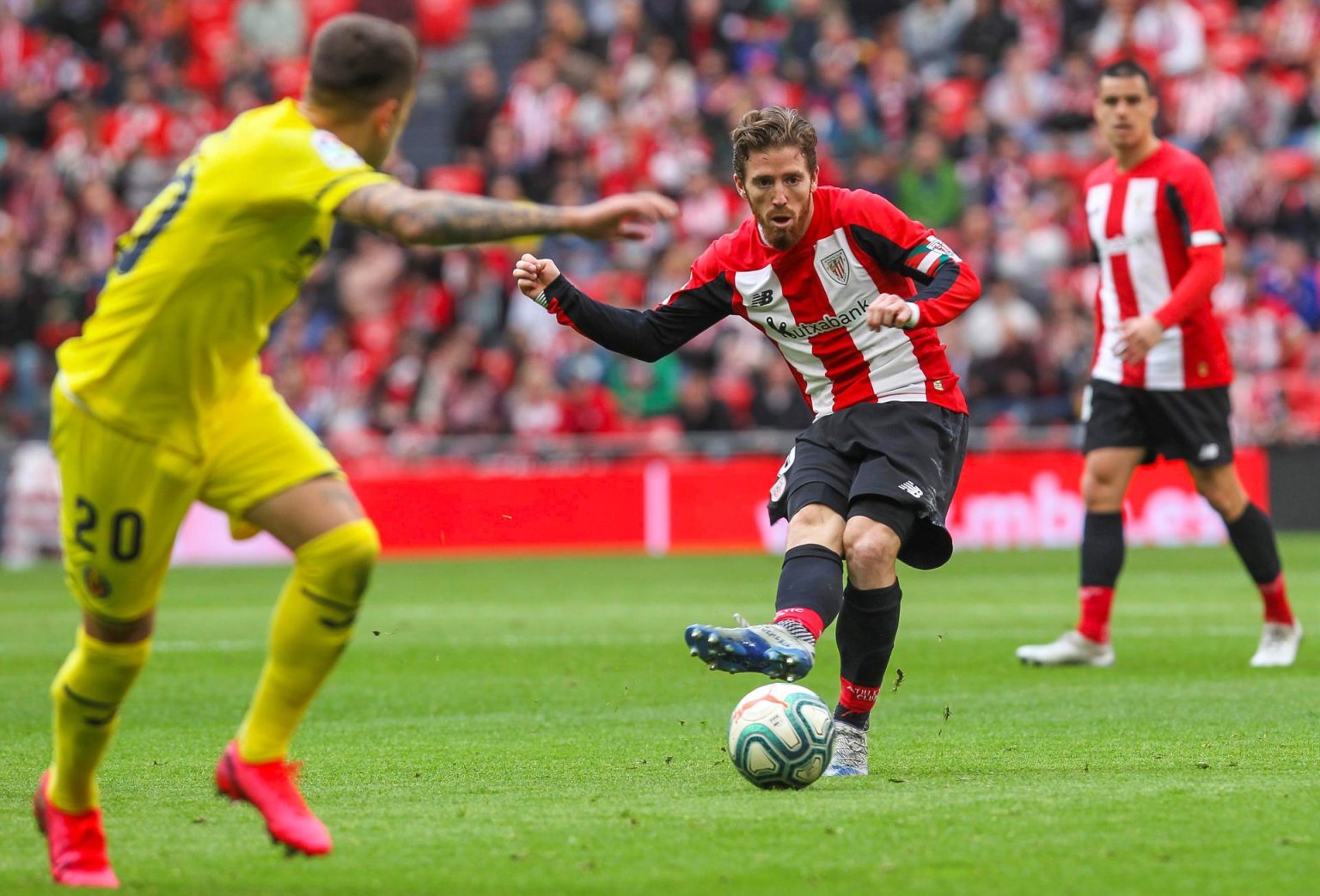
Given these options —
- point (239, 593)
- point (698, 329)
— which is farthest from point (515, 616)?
point (698, 329)

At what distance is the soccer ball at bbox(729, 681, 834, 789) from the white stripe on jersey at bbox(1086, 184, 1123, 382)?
404cm

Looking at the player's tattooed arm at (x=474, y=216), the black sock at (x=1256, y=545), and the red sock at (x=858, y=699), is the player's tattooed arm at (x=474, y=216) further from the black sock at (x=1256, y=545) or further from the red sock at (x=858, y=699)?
the black sock at (x=1256, y=545)

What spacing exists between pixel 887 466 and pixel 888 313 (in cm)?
72

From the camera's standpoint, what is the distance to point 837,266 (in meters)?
6.35

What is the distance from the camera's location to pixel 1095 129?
2084 centimetres

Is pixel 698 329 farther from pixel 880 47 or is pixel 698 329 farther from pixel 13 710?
pixel 880 47

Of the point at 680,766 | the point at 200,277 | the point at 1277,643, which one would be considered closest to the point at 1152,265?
the point at 1277,643

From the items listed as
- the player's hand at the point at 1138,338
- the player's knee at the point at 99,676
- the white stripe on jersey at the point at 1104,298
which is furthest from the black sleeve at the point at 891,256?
the white stripe on jersey at the point at 1104,298

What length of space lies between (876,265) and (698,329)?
0.65m

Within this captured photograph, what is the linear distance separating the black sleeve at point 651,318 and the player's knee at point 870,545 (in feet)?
2.86

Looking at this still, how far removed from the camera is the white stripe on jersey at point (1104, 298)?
30.7 ft

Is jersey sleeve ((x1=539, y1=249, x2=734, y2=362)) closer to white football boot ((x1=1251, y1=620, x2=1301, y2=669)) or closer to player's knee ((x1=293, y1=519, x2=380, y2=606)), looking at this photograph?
player's knee ((x1=293, y1=519, x2=380, y2=606))

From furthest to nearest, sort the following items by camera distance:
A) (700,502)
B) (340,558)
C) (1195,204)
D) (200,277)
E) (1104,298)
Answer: (700,502), (1104,298), (1195,204), (340,558), (200,277)

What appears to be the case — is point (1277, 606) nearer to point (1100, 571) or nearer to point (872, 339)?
point (1100, 571)
